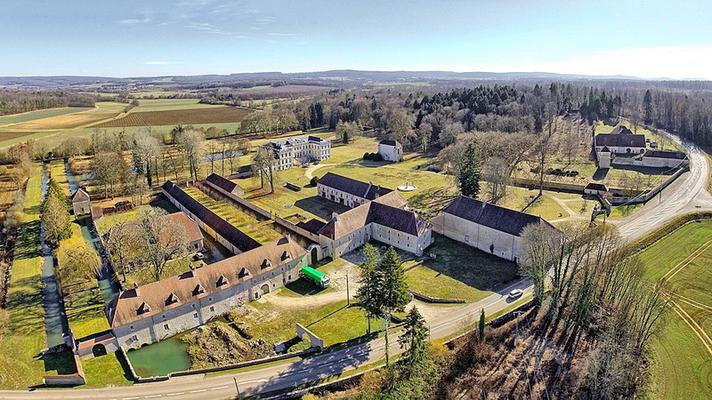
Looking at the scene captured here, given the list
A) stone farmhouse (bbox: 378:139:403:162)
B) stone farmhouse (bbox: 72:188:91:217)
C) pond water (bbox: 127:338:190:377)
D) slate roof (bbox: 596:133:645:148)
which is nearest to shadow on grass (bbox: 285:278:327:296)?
pond water (bbox: 127:338:190:377)

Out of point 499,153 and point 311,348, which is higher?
point 499,153

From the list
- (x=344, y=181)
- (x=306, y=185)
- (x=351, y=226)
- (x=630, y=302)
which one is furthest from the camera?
(x=306, y=185)

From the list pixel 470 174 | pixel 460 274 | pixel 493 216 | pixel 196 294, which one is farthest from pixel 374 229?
pixel 196 294

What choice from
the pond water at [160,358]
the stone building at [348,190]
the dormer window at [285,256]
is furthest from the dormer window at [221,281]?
the stone building at [348,190]

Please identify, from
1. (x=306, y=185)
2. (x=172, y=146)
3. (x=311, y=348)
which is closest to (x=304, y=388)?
(x=311, y=348)

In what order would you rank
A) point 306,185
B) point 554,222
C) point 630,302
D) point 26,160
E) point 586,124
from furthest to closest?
point 586,124, point 26,160, point 306,185, point 554,222, point 630,302

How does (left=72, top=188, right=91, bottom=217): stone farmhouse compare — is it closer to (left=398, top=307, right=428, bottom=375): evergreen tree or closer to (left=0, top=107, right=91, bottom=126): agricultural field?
(left=398, top=307, right=428, bottom=375): evergreen tree

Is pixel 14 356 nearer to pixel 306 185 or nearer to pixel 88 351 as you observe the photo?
pixel 88 351

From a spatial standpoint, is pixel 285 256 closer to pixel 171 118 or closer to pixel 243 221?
pixel 243 221
